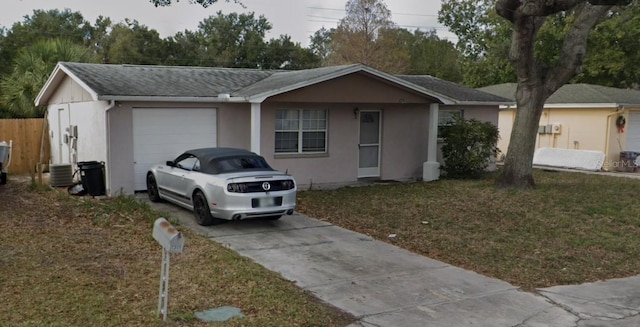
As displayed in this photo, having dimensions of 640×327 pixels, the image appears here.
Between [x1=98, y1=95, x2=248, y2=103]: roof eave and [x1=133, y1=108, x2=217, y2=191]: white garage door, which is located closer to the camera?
[x1=98, y1=95, x2=248, y2=103]: roof eave

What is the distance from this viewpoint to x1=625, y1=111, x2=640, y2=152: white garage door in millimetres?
22391

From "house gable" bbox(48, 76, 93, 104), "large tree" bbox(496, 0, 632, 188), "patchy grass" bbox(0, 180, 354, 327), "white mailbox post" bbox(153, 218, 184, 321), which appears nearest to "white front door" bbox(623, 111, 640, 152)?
"large tree" bbox(496, 0, 632, 188)

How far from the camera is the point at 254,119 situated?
43.7 ft

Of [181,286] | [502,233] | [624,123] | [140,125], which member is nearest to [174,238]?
[181,286]

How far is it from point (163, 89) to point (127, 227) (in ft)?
15.5

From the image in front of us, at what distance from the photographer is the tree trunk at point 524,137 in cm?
1412

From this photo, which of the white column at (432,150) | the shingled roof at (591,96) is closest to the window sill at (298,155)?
the white column at (432,150)

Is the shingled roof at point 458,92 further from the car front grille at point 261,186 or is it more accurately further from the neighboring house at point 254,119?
the car front grille at point 261,186

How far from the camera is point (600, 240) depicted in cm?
977

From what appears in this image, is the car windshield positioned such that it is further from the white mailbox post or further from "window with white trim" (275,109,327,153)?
the white mailbox post

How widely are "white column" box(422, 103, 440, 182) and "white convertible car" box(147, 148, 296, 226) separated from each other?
712 centimetres

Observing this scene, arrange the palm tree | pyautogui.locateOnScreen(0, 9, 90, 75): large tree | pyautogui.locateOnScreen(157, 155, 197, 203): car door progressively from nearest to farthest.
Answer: pyautogui.locateOnScreen(157, 155, 197, 203): car door < the palm tree < pyautogui.locateOnScreen(0, 9, 90, 75): large tree

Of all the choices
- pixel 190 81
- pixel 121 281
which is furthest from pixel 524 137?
pixel 121 281

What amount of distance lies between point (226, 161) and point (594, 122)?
1742cm
